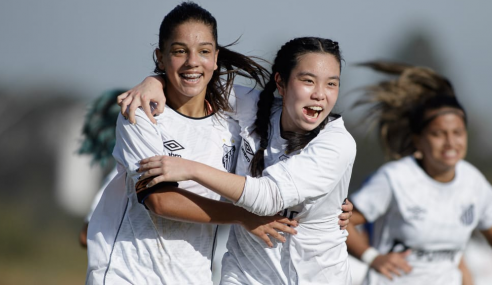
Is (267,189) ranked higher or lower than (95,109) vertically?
higher

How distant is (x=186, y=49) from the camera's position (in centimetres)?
318

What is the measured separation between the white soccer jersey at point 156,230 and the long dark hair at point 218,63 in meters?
0.15

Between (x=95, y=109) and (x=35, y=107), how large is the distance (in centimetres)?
796

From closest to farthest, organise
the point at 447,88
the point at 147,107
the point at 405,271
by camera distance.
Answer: the point at 147,107
the point at 405,271
the point at 447,88

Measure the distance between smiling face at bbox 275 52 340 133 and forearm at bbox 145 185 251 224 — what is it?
1.46 ft

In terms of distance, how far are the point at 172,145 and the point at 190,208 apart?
0.97 ft

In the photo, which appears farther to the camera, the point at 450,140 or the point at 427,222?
the point at 450,140

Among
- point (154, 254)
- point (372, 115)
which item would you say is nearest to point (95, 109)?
point (372, 115)

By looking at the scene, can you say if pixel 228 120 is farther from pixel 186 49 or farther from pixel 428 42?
pixel 428 42

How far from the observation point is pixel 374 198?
515 cm

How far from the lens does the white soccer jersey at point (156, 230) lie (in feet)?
10.4

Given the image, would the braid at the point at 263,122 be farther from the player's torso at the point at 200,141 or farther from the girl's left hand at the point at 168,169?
the girl's left hand at the point at 168,169

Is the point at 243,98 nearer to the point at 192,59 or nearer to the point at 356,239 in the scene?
the point at 192,59

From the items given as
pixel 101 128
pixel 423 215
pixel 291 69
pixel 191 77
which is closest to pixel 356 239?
pixel 423 215
